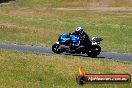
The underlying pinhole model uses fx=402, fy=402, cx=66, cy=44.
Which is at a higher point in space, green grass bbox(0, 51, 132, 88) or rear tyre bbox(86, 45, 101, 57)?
green grass bbox(0, 51, 132, 88)

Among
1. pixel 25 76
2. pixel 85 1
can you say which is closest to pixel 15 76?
pixel 25 76

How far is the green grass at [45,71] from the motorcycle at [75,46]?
5578 millimetres

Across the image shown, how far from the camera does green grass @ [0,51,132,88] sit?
18.9 meters

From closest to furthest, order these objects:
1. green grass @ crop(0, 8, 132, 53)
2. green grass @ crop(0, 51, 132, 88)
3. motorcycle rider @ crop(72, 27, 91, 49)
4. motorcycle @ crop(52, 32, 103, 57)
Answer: green grass @ crop(0, 51, 132, 88) → motorcycle @ crop(52, 32, 103, 57) → motorcycle rider @ crop(72, 27, 91, 49) → green grass @ crop(0, 8, 132, 53)

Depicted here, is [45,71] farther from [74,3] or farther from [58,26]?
[74,3]

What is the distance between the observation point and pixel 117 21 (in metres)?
61.3

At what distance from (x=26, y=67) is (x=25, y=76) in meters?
1.99

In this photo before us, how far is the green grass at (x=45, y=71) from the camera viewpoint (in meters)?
18.9

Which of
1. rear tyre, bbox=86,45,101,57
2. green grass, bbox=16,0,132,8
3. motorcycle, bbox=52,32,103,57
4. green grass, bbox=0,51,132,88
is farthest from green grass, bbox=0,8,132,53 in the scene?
green grass, bbox=16,0,132,8

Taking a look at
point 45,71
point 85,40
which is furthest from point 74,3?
point 45,71

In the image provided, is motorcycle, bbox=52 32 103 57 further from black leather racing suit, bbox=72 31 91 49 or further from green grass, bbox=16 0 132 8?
green grass, bbox=16 0 132 8

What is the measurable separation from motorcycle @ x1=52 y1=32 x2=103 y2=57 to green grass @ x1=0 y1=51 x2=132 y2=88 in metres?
5.58

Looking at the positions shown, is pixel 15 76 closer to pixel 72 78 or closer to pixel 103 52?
pixel 72 78

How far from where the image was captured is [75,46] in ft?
103
